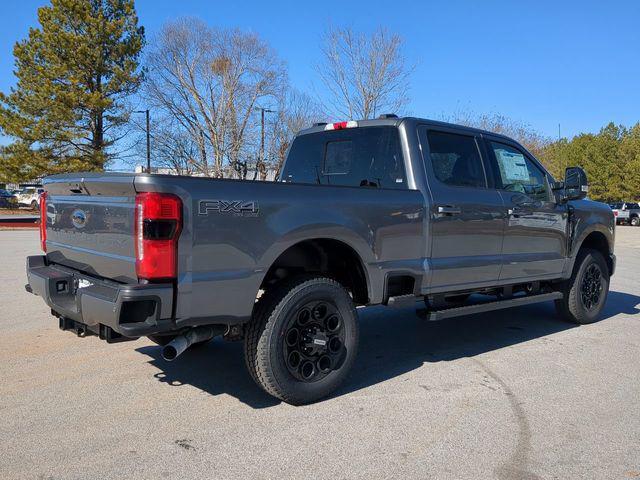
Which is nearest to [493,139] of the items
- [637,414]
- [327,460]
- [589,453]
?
[637,414]

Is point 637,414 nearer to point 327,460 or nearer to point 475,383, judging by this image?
point 475,383

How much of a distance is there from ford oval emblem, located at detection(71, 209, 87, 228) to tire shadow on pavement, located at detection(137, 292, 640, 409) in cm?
139

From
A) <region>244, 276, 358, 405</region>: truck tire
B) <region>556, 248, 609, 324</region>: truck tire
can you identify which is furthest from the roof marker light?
<region>556, 248, 609, 324</region>: truck tire

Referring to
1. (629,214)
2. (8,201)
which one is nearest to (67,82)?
(8,201)

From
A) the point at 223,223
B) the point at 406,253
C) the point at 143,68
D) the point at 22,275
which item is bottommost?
the point at 22,275

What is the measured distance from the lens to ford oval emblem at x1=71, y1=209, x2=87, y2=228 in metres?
3.88

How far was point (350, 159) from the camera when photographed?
5.24m

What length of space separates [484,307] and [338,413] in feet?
6.66

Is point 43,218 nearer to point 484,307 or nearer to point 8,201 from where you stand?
point 484,307

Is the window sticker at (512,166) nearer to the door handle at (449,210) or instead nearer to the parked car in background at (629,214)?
the door handle at (449,210)

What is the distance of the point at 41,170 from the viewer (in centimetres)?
3045

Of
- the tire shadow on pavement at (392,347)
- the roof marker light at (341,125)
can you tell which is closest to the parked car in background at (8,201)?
the tire shadow on pavement at (392,347)

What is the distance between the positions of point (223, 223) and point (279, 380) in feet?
3.82

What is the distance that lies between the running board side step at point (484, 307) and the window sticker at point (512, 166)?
1.22 meters
